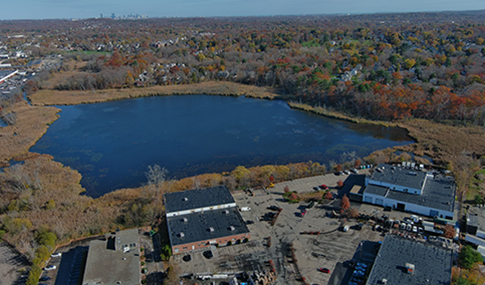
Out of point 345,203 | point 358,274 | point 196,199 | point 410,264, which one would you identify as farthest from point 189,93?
point 410,264

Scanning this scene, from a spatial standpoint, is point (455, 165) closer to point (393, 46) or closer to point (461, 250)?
point (461, 250)

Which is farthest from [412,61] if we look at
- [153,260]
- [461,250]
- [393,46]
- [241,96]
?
[153,260]

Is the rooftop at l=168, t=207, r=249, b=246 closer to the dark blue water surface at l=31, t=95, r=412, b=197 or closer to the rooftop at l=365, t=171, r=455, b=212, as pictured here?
the dark blue water surface at l=31, t=95, r=412, b=197

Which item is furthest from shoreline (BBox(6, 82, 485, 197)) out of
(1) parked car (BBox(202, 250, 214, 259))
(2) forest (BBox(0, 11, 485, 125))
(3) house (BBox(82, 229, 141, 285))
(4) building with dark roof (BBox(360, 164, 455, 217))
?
(1) parked car (BBox(202, 250, 214, 259))

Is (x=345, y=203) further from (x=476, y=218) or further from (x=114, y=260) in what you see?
(x=114, y=260)

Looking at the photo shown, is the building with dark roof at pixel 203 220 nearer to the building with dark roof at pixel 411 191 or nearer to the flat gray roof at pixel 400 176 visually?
the building with dark roof at pixel 411 191

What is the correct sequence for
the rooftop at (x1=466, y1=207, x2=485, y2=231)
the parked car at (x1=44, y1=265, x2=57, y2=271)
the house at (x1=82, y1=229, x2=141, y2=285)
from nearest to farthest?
the house at (x1=82, y1=229, x2=141, y2=285) → the parked car at (x1=44, y1=265, x2=57, y2=271) → the rooftop at (x1=466, y1=207, x2=485, y2=231)
